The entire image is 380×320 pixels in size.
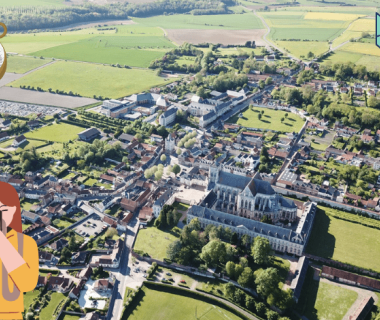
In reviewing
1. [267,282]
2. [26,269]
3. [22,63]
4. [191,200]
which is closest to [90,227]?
[191,200]

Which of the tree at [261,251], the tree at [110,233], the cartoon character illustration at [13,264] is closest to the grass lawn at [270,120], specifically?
the tree at [261,251]

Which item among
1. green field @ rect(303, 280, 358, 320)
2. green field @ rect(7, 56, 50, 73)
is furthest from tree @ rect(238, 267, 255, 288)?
green field @ rect(7, 56, 50, 73)

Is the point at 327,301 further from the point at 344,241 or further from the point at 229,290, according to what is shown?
the point at 344,241

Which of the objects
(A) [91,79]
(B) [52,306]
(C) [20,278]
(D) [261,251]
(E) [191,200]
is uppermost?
(C) [20,278]

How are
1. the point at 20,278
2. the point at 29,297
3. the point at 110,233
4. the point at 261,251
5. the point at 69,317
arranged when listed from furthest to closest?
the point at 110,233 → the point at 261,251 → the point at 29,297 → the point at 69,317 → the point at 20,278

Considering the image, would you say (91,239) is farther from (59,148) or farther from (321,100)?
(321,100)
